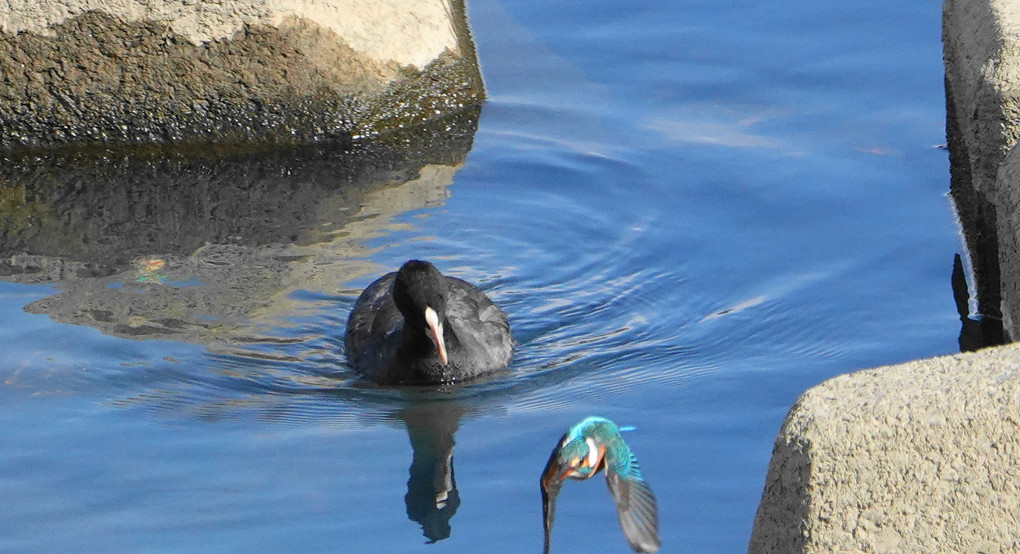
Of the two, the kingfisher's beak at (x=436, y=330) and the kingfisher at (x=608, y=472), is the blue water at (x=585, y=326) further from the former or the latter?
the kingfisher at (x=608, y=472)

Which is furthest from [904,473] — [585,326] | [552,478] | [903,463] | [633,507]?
[585,326]

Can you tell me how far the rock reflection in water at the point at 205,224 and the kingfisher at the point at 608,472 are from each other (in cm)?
369

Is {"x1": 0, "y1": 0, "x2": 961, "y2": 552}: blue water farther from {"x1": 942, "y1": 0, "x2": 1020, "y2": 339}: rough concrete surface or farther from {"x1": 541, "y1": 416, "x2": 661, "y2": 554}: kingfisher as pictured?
→ {"x1": 541, "y1": 416, "x2": 661, "y2": 554}: kingfisher

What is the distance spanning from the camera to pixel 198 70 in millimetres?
9484

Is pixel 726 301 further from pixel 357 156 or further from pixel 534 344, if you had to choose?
pixel 357 156

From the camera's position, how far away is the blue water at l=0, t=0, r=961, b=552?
5676 millimetres

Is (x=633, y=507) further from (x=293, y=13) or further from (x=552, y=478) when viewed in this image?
(x=293, y=13)

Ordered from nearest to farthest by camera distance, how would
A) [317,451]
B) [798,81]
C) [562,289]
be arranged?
[317,451] → [562,289] → [798,81]

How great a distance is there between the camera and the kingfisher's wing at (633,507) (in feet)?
13.4

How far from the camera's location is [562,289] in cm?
800

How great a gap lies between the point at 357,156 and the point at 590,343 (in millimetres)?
2921

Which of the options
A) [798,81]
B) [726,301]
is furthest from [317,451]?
[798,81]

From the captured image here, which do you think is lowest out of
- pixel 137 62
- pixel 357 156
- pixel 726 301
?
pixel 726 301

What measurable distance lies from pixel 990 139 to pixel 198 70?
5153mm
